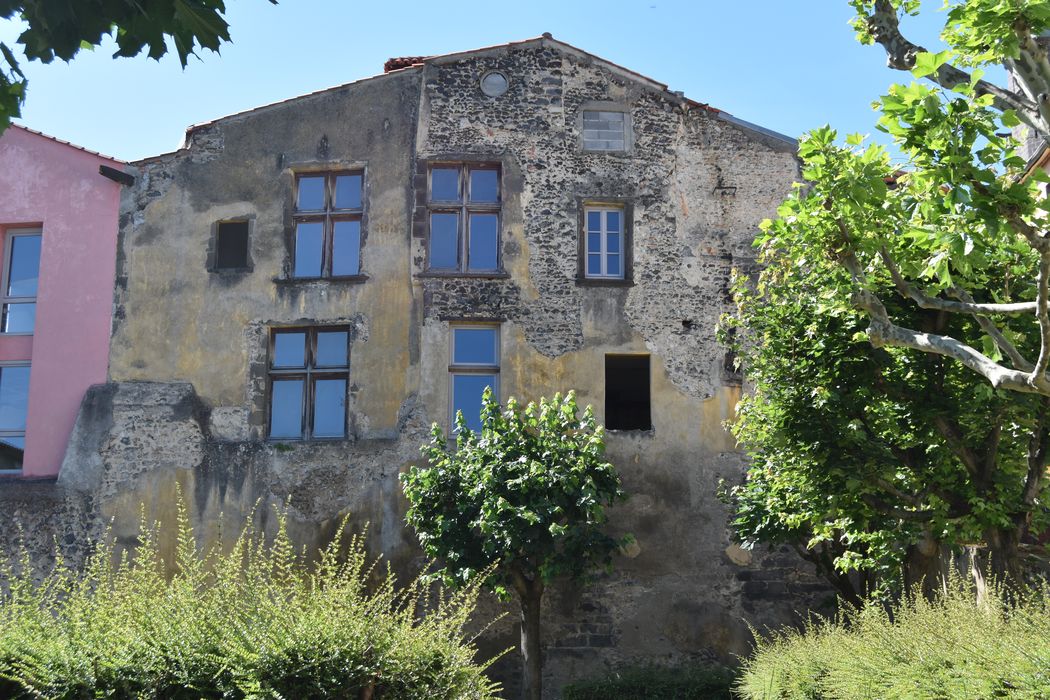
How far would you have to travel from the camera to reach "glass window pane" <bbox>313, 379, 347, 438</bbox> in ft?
60.7

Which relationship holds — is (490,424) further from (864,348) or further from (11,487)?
(11,487)

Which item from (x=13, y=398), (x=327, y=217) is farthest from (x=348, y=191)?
(x=13, y=398)

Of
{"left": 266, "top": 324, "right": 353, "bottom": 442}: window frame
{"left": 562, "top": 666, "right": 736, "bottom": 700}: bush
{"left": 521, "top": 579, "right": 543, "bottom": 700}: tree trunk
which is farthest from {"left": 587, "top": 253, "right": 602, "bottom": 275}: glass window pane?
{"left": 562, "top": 666, "right": 736, "bottom": 700}: bush

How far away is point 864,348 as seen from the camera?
1295 cm

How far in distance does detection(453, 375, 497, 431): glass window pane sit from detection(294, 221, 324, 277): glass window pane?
2938 mm

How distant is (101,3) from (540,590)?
11.2m

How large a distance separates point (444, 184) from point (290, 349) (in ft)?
11.9

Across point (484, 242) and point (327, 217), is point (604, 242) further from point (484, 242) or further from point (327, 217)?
point (327, 217)

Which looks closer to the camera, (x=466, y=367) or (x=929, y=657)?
(x=929, y=657)

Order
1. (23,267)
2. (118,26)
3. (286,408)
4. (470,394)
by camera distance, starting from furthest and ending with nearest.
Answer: (23,267) < (286,408) < (470,394) < (118,26)

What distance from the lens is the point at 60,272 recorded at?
19.3 meters

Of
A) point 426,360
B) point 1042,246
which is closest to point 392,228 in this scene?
point 426,360

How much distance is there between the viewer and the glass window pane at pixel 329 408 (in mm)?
18500

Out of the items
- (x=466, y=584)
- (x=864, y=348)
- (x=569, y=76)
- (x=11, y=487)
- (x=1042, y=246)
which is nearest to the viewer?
(x=1042, y=246)
